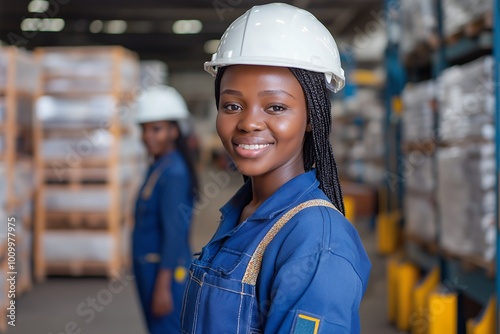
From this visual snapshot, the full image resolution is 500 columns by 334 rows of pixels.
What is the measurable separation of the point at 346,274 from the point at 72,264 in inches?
277

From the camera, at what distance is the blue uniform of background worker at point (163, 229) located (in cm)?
364

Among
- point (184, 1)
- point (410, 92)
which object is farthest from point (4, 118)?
point (184, 1)

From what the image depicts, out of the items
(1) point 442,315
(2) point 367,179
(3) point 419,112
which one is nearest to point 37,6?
(2) point 367,179

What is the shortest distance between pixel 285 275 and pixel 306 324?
11 centimetres

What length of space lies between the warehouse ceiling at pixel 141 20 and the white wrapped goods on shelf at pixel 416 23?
26.6 ft

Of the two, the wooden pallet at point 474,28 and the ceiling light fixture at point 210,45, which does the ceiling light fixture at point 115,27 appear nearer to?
the ceiling light fixture at point 210,45

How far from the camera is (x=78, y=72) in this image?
25.2 ft

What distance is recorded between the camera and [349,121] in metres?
15.0

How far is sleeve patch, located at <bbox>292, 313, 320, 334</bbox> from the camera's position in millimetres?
1259

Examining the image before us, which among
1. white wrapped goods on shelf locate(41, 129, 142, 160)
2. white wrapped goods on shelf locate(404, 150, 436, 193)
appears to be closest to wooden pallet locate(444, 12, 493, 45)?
white wrapped goods on shelf locate(404, 150, 436, 193)

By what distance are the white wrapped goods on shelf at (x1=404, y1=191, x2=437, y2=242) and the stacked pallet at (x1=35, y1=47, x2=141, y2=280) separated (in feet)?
11.7

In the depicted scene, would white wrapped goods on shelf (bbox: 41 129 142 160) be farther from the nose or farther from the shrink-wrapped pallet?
the nose

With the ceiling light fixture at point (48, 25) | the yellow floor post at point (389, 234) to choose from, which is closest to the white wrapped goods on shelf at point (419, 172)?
the yellow floor post at point (389, 234)

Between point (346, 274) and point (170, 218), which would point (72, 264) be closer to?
point (170, 218)
